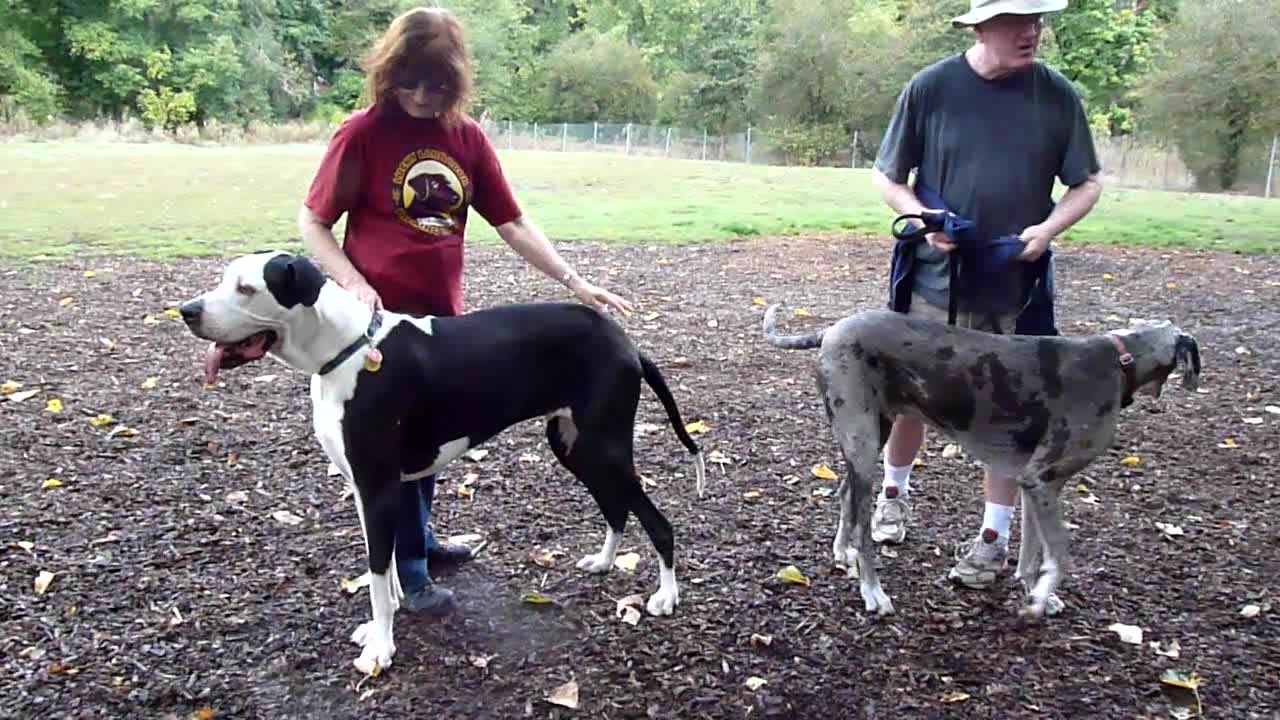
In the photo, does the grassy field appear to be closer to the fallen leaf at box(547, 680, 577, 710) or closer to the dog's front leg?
the dog's front leg

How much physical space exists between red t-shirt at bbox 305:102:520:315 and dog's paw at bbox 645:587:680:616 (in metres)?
1.31

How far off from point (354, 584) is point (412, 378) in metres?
1.18

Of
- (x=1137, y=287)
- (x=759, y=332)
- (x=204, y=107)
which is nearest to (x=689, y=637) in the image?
(x=759, y=332)

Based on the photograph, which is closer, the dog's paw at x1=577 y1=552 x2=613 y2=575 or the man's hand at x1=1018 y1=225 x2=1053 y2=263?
the man's hand at x1=1018 y1=225 x2=1053 y2=263

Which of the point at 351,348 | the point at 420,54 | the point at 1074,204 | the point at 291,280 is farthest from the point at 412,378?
the point at 1074,204

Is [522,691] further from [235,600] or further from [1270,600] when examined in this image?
[1270,600]

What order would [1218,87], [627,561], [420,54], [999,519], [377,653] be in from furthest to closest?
[1218,87] < [627,561] < [999,519] < [377,653] < [420,54]

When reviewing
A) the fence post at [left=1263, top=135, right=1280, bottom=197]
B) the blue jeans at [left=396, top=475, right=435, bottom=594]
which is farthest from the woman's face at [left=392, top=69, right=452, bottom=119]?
the fence post at [left=1263, top=135, right=1280, bottom=197]

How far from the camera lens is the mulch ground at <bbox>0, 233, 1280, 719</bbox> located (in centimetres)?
340

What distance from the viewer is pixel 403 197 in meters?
3.54

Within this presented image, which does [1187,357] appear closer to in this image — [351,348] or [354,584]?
[351,348]

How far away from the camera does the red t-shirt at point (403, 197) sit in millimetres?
3471

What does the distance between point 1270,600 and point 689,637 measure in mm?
2277

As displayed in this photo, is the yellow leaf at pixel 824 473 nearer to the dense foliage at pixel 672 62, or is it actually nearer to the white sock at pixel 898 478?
the white sock at pixel 898 478
